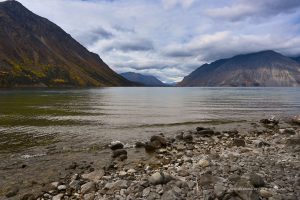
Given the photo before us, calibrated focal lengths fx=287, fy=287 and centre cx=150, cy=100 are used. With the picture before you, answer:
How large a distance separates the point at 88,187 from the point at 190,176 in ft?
19.1

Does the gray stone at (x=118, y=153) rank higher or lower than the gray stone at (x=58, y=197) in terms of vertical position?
higher

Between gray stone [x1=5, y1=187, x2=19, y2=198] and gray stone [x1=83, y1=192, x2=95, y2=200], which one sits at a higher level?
gray stone [x1=83, y1=192, x2=95, y2=200]

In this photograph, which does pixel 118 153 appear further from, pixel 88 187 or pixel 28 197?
pixel 28 197

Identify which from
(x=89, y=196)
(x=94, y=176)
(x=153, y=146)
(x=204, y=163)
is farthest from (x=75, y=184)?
(x=153, y=146)

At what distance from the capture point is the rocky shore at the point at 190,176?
1384cm

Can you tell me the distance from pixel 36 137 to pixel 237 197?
25.4 metres

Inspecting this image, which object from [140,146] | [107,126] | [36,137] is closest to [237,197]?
[140,146]

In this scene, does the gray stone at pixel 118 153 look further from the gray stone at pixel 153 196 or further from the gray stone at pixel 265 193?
the gray stone at pixel 265 193

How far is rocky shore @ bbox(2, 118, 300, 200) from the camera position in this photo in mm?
13844

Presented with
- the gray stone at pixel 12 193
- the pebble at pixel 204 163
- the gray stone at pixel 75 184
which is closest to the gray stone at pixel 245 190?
the pebble at pixel 204 163

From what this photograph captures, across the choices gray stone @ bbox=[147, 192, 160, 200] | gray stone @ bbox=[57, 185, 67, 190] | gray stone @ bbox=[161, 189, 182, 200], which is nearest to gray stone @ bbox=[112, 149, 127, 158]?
gray stone @ bbox=[57, 185, 67, 190]

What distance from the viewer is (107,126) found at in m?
40.0

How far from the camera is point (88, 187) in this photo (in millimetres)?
16016

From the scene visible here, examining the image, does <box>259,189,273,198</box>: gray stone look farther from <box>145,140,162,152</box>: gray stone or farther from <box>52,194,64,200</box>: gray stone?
<box>145,140,162,152</box>: gray stone
